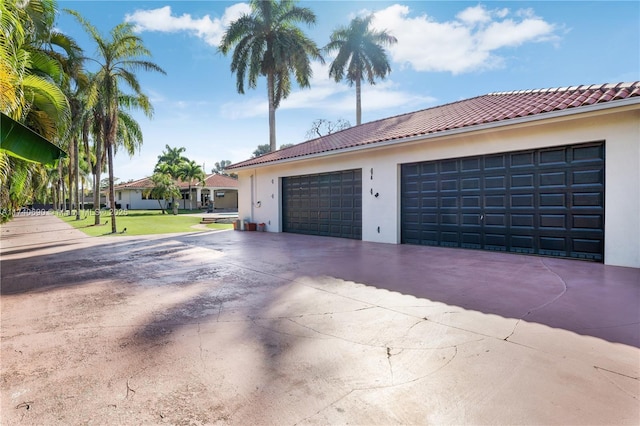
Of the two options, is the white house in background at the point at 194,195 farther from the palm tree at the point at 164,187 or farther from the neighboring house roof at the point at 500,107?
the neighboring house roof at the point at 500,107

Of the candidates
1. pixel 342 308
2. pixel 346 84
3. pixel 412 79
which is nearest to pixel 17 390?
pixel 342 308

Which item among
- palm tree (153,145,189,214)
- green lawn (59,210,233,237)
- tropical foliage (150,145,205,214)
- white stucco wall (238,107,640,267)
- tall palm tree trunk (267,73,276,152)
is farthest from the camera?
palm tree (153,145,189,214)

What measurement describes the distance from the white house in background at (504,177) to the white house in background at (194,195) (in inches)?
1318

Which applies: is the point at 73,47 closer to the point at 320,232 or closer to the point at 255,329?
the point at 320,232

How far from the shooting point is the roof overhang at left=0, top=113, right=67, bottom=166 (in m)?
3.97

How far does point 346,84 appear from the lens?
3041cm

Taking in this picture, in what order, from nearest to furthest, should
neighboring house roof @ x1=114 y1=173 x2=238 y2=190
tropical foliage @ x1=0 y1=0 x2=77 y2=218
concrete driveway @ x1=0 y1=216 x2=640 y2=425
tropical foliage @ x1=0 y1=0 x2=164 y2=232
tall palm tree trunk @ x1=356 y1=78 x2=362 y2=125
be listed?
concrete driveway @ x1=0 y1=216 x2=640 y2=425, tropical foliage @ x1=0 y1=0 x2=77 y2=218, tropical foliage @ x1=0 y1=0 x2=164 y2=232, tall palm tree trunk @ x1=356 y1=78 x2=362 y2=125, neighboring house roof @ x1=114 y1=173 x2=238 y2=190

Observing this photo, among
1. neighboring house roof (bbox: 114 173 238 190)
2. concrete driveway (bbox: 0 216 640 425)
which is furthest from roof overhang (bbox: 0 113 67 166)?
neighboring house roof (bbox: 114 173 238 190)

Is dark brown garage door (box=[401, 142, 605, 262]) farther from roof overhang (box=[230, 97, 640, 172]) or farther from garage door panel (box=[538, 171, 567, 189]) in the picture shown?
roof overhang (box=[230, 97, 640, 172])

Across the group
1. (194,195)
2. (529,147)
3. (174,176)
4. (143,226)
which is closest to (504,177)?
(529,147)

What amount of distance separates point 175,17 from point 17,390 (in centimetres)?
1628

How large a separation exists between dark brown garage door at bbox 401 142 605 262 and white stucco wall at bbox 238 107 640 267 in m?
0.25

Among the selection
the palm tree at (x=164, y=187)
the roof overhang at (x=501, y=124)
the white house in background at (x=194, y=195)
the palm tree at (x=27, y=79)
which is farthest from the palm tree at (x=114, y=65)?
the white house in background at (x=194, y=195)

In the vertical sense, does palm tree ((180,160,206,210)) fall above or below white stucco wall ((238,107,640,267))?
above
